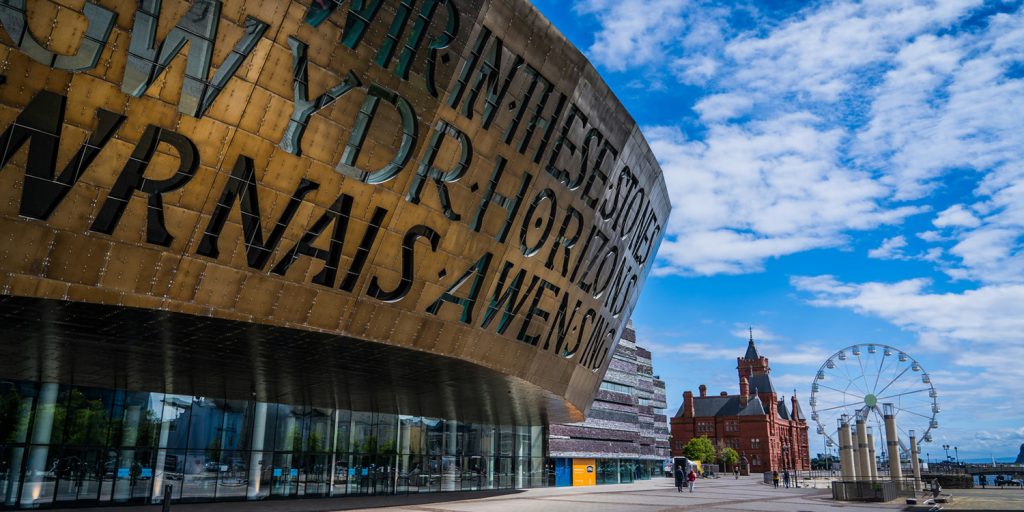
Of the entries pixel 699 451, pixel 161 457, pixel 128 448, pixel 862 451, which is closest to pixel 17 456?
pixel 128 448

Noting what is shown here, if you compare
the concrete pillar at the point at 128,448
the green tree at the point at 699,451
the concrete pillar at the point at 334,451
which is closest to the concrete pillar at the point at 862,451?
the concrete pillar at the point at 334,451

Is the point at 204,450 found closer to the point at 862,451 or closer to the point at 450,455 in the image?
the point at 450,455

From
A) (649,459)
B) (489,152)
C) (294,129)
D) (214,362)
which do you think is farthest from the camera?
(649,459)

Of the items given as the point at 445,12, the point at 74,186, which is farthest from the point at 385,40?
the point at 74,186

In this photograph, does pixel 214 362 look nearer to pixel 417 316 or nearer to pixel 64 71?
pixel 417 316

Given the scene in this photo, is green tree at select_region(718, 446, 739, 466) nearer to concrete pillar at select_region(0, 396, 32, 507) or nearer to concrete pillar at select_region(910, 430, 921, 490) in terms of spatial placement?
concrete pillar at select_region(910, 430, 921, 490)

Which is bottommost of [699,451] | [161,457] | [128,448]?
[699,451]

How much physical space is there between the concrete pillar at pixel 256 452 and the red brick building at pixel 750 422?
4852 inches

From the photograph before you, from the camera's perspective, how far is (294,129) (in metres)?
18.0

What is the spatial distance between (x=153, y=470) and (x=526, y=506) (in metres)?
17.0

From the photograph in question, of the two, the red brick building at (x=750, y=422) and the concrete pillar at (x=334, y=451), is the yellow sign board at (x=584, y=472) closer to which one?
the concrete pillar at (x=334, y=451)

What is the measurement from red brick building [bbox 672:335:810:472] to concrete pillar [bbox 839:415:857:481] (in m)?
93.3

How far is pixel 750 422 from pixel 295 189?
14326cm

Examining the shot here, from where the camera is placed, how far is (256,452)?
111ft
